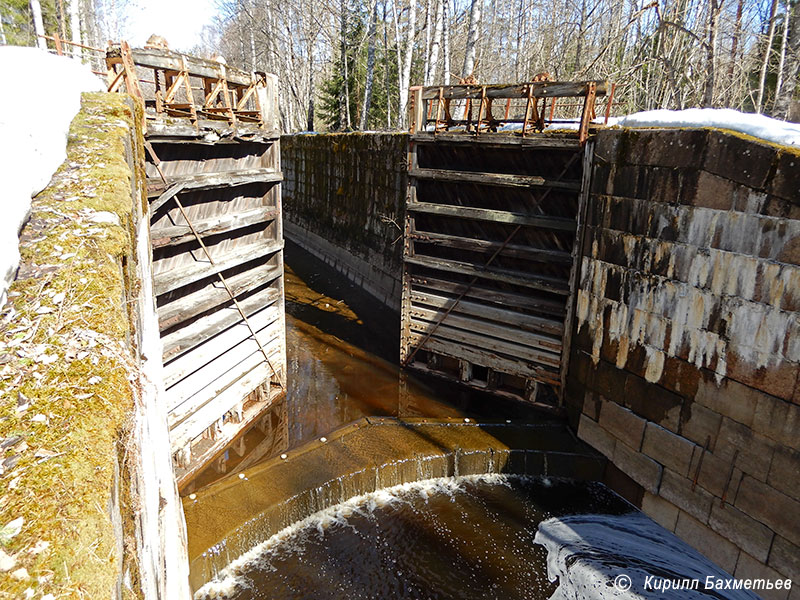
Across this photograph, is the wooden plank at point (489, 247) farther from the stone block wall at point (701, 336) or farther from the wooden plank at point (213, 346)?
the wooden plank at point (213, 346)

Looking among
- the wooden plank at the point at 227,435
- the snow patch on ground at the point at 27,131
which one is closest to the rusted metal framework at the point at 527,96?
the wooden plank at the point at 227,435

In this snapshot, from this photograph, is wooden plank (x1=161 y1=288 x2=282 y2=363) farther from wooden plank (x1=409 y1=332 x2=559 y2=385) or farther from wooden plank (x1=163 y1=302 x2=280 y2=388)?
wooden plank (x1=409 y1=332 x2=559 y2=385)

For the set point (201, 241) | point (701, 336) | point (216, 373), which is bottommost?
point (216, 373)

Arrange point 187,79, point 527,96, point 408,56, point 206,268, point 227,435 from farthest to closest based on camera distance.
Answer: point 408,56 < point 527,96 < point 227,435 < point 206,268 < point 187,79

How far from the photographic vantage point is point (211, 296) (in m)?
7.05

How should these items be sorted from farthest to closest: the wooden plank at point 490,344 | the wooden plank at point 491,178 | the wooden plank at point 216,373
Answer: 1. the wooden plank at point 490,344
2. the wooden plank at point 491,178
3. the wooden plank at point 216,373

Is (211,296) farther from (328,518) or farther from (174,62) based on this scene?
(328,518)

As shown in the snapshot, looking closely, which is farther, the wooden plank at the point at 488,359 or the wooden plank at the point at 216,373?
the wooden plank at the point at 488,359

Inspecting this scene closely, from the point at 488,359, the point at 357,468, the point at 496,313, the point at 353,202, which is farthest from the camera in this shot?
the point at 353,202

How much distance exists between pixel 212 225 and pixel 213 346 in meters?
1.66

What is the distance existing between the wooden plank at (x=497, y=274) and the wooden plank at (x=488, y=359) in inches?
52.4

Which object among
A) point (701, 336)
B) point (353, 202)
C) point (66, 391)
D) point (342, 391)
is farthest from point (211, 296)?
point (353, 202)

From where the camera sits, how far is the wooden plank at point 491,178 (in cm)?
811

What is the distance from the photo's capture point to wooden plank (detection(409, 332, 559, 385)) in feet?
28.5
